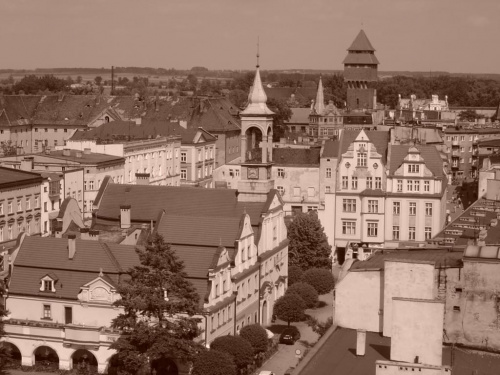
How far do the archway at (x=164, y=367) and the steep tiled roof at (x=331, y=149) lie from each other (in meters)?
37.6

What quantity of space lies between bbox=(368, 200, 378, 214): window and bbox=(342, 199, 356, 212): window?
47.1 inches

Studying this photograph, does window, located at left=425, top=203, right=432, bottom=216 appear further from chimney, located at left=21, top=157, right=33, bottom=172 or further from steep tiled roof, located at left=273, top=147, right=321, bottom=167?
chimney, located at left=21, top=157, right=33, bottom=172

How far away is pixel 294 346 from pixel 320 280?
11.5 metres

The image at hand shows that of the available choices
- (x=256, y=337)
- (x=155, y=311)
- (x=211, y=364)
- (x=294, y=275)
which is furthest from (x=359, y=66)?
(x=155, y=311)

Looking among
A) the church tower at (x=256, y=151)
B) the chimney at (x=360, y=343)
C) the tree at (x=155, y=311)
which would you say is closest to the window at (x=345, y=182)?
the church tower at (x=256, y=151)

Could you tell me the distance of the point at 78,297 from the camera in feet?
172

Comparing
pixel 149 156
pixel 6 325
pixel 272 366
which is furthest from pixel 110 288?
pixel 149 156

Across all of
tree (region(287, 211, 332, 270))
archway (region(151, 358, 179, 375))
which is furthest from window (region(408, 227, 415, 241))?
archway (region(151, 358, 179, 375))

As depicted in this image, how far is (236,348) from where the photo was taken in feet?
169

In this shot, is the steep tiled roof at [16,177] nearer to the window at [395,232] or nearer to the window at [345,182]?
the window at [345,182]

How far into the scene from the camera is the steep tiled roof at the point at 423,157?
80.6 metres

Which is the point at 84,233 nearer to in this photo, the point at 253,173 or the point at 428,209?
the point at 253,173

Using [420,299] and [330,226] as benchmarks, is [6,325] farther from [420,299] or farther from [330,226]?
[330,226]

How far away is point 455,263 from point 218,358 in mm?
16247
